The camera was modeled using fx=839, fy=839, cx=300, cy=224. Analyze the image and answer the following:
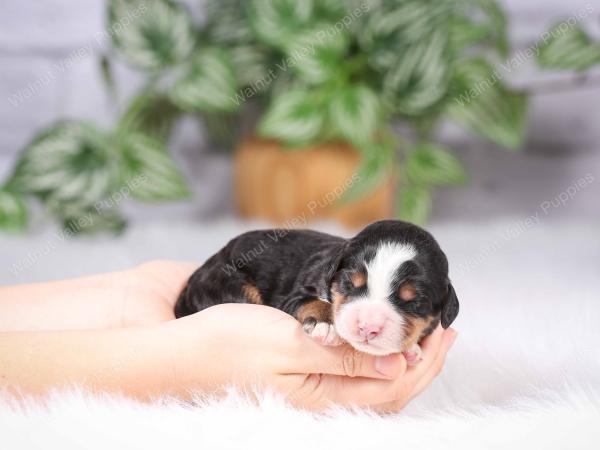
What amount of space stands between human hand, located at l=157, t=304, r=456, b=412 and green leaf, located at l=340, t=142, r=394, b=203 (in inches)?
59.2

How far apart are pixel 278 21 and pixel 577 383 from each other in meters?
1.83

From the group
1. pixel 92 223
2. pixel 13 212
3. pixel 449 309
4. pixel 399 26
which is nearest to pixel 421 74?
pixel 399 26

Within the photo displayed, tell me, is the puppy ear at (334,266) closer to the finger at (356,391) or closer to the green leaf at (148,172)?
the finger at (356,391)

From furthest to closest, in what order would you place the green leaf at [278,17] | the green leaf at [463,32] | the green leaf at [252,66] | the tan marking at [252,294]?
1. the green leaf at [252,66]
2. the green leaf at [463,32]
3. the green leaf at [278,17]
4. the tan marking at [252,294]

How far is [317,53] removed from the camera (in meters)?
2.76

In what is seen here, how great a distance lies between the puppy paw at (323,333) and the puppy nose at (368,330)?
0.08 meters

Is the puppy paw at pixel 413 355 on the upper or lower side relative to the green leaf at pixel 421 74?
lower

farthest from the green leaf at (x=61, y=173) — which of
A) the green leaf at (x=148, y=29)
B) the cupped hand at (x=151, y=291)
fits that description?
the cupped hand at (x=151, y=291)

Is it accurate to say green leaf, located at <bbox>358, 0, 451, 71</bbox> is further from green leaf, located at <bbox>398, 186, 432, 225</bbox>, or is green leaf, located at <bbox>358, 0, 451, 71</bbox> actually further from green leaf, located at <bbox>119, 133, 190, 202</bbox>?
green leaf, located at <bbox>119, 133, 190, 202</bbox>

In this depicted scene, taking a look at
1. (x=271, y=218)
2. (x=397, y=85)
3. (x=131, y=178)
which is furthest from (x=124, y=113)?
(x=397, y=85)

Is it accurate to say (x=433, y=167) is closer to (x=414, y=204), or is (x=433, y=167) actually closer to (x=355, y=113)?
(x=414, y=204)

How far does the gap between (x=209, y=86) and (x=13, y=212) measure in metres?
0.77

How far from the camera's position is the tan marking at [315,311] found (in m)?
1.25

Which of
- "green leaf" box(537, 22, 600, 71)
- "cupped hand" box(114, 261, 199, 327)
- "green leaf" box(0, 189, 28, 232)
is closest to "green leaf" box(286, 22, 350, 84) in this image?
"green leaf" box(537, 22, 600, 71)
